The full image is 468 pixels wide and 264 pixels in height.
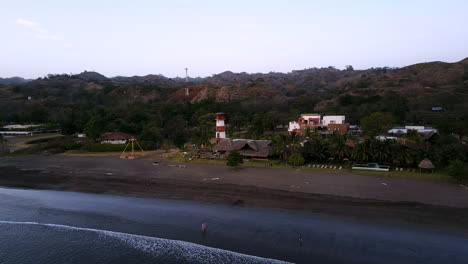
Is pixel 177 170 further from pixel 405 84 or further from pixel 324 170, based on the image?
pixel 405 84

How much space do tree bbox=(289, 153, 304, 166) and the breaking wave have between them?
57.7 feet

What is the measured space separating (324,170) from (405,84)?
9078cm

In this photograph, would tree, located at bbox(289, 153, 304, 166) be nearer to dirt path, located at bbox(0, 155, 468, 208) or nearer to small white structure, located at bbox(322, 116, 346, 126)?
dirt path, located at bbox(0, 155, 468, 208)

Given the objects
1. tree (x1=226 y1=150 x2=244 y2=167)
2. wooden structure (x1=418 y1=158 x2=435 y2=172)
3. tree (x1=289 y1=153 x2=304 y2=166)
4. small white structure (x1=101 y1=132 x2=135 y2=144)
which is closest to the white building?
tree (x1=289 y1=153 x2=304 y2=166)

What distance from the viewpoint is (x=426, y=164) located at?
96.0 ft

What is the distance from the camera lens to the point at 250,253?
16.9m

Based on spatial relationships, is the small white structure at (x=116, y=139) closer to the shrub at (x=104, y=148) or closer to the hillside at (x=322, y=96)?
the shrub at (x=104, y=148)

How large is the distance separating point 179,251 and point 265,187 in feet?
37.5

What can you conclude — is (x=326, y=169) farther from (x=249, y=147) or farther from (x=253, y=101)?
(x=253, y=101)

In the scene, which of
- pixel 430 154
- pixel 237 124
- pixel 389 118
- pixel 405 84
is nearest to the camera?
pixel 430 154

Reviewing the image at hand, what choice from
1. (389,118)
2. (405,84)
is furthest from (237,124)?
(405,84)

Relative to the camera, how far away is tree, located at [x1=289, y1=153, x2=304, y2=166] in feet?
109

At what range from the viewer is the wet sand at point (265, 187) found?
869 inches

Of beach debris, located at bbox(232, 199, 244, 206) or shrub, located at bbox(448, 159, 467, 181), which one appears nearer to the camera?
beach debris, located at bbox(232, 199, 244, 206)
